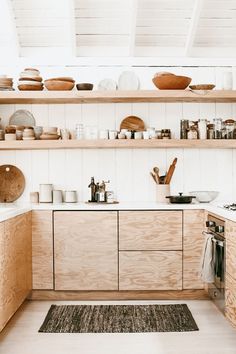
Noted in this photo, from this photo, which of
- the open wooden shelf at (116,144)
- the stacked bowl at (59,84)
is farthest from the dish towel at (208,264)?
the stacked bowl at (59,84)

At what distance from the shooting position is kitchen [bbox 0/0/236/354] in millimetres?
3924

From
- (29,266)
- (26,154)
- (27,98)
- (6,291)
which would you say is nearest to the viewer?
(6,291)

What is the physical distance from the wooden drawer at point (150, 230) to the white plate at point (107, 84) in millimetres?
1318

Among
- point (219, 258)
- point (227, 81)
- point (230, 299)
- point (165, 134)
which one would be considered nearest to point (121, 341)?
point (230, 299)

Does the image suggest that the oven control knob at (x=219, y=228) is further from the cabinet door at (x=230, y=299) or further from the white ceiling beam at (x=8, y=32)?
the white ceiling beam at (x=8, y=32)

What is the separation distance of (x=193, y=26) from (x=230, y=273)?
238 centimetres

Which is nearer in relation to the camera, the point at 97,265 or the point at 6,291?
the point at 6,291

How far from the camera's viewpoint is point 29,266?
4.27m

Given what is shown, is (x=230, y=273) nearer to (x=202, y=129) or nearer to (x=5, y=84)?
(x=202, y=129)

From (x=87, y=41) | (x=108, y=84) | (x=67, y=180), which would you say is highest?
(x=87, y=41)

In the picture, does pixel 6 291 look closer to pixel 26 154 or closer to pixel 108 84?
pixel 26 154

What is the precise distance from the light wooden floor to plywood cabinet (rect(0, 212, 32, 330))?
0.50 ft

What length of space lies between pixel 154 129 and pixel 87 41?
1105 millimetres

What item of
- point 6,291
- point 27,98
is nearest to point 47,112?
point 27,98
